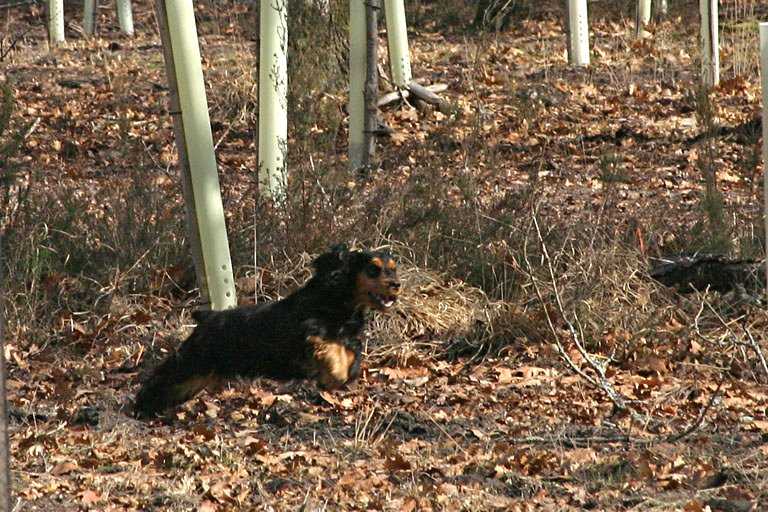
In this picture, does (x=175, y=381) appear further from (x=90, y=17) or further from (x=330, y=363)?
(x=90, y=17)

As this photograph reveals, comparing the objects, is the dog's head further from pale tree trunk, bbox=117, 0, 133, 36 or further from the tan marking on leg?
pale tree trunk, bbox=117, 0, 133, 36

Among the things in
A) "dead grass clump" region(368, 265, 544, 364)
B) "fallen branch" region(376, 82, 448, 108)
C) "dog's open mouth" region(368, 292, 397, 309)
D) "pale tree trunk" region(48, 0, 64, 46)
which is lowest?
"dead grass clump" region(368, 265, 544, 364)

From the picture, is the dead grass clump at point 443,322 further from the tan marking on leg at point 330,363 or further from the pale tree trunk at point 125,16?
the pale tree trunk at point 125,16

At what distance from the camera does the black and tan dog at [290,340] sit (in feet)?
23.5

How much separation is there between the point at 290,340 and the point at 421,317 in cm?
179

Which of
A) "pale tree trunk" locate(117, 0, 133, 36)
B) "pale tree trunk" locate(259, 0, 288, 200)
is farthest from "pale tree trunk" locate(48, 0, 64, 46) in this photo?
"pale tree trunk" locate(259, 0, 288, 200)

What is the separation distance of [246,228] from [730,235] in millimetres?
3475

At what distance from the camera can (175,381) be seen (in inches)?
282

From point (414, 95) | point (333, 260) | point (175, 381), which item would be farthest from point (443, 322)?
point (414, 95)

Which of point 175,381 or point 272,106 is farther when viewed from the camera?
point 272,106

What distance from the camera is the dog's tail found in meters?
7.16

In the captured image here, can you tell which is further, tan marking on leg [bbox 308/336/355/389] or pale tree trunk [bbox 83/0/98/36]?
pale tree trunk [bbox 83/0/98/36]

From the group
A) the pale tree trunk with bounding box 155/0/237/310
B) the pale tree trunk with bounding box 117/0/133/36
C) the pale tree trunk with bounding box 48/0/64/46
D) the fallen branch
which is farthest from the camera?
the pale tree trunk with bounding box 117/0/133/36

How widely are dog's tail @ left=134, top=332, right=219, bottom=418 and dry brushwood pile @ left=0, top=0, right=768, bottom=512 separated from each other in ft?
Answer: 0.36
